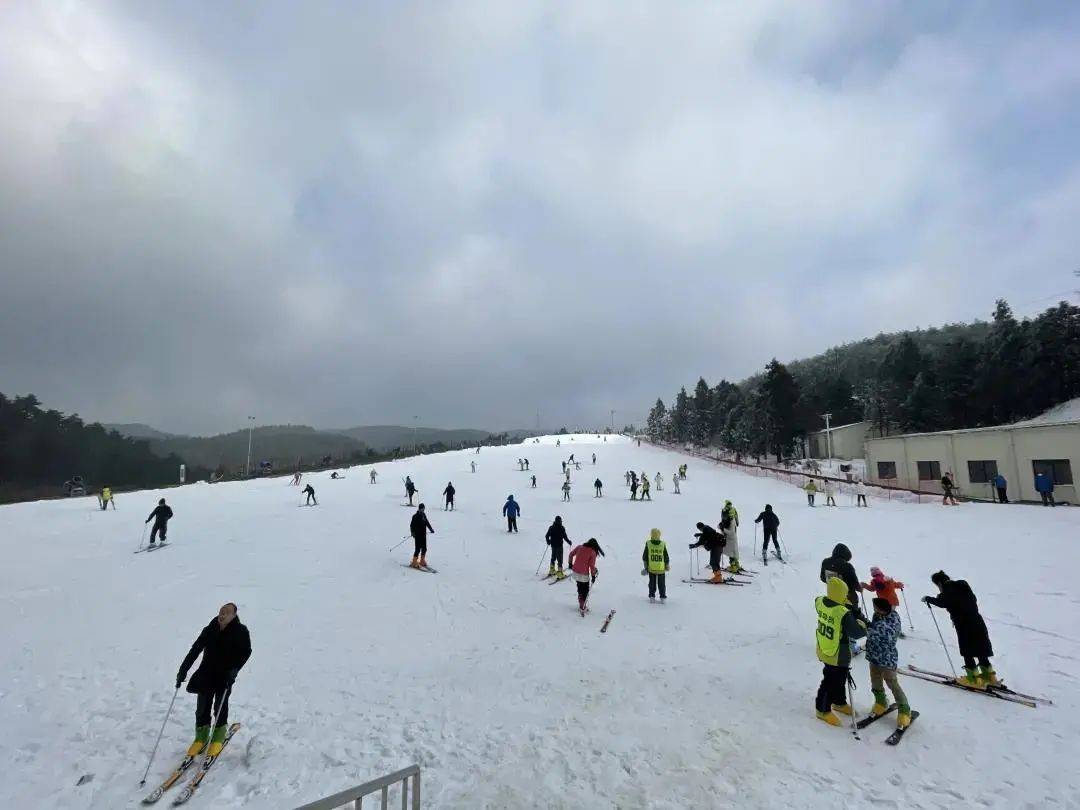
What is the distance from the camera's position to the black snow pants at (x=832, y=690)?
21.0 feet

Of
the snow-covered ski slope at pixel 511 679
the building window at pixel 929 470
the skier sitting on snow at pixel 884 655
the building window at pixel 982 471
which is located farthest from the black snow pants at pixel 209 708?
the building window at pixel 929 470

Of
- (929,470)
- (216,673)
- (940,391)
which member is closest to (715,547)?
(216,673)

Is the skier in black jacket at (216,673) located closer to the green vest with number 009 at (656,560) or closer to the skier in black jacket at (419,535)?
the green vest with number 009 at (656,560)

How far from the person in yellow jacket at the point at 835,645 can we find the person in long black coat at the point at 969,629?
1977 millimetres

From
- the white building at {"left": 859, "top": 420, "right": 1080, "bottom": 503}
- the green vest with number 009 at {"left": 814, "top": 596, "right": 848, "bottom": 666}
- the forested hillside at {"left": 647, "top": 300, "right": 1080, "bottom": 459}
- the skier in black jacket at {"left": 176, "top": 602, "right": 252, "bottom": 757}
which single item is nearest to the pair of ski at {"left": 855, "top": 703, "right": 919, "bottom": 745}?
the green vest with number 009 at {"left": 814, "top": 596, "right": 848, "bottom": 666}

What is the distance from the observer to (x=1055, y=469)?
79.7 feet

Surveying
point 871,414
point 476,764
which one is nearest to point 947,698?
point 476,764

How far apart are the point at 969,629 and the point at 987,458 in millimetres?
27110

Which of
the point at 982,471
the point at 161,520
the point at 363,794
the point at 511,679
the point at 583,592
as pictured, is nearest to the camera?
the point at 363,794

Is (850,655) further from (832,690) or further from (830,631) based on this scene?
(832,690)

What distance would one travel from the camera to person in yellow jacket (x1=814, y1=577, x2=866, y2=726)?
6.26 metres

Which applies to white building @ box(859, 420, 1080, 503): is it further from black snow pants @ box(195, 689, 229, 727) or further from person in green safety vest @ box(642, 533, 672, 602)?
black snow pants @ box(195, 689, 229, 727)

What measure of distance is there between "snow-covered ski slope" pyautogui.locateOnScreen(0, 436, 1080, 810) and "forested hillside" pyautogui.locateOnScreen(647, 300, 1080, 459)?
1596 inches

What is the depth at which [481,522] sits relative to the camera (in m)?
23.5
